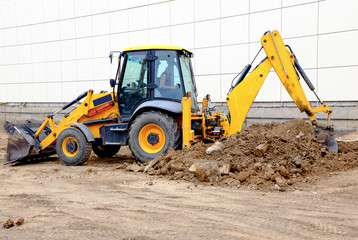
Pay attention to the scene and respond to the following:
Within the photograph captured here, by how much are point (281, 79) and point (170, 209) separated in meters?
3.95

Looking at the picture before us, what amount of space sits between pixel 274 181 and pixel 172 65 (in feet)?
10.9

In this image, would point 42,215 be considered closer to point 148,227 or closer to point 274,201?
point 148,227

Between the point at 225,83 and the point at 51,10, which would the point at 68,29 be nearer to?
the point at 51,10

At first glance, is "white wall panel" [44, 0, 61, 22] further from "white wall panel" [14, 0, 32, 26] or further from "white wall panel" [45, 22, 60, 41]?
"white wall panel" [14, 0, 32, 26]

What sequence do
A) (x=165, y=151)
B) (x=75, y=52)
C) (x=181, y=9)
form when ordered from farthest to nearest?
(x=75, y=52), (x=181, y=9), (x=165, y=151)

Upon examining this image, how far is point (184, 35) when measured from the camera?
40.4 feet

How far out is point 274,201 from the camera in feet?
14.5

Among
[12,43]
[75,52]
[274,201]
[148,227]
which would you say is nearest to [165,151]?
[274,201]

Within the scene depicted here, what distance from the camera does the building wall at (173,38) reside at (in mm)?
9961

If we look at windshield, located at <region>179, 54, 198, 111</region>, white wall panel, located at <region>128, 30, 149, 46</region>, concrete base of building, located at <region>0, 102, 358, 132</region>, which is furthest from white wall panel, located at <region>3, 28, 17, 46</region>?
windshield, located at <region>179, 54, 198, 111</region>

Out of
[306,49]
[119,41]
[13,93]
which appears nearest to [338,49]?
[306,49]

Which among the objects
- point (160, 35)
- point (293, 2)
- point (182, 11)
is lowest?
point (160, 35)

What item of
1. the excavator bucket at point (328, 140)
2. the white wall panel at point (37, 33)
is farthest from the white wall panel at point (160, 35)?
the excavator bucket at point (328, 140)

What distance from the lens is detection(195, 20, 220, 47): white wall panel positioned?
11.7 m
